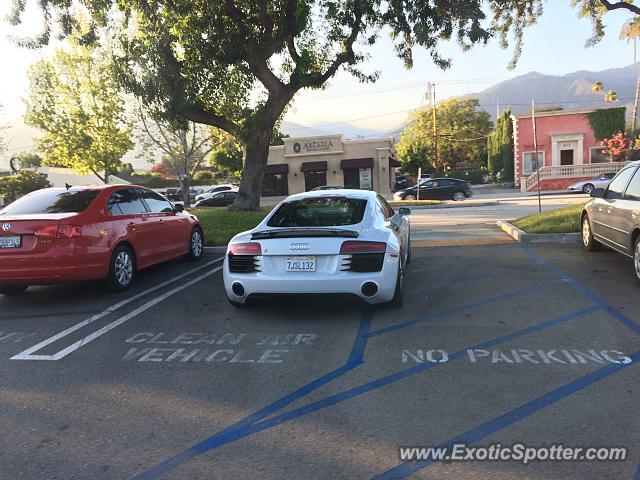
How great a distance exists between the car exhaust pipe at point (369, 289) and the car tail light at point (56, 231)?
3.73 meters

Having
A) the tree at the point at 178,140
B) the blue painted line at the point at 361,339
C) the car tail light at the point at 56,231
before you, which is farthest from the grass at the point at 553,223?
the tree at the point at 178,140

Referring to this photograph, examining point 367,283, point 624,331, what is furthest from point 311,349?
point 624,331

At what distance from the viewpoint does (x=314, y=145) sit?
126 feet

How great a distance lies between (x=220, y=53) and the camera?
13594 millimetres

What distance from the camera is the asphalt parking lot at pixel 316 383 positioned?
283 cm

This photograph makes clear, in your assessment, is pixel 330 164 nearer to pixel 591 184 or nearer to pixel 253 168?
pixel 591 184

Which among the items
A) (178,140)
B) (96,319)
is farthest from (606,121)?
(96,319)

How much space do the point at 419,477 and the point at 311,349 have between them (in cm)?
200

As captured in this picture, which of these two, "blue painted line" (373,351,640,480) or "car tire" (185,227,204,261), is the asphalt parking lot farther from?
"car tire" (185,227,204,261)

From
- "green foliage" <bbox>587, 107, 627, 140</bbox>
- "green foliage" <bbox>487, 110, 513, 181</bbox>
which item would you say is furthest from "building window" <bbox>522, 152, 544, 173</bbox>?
"green foliage" <bbox>487, 110, 513, 181</bbox>

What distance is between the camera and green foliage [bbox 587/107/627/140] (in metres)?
35.8

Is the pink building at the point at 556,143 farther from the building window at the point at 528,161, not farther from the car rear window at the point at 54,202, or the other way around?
the car rear window at the point at 54,202

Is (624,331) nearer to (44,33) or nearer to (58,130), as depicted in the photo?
(44,33)

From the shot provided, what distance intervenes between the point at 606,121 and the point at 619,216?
3442cm
